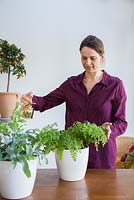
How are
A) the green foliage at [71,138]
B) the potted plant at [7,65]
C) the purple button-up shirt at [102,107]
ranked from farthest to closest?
the potted plant at [7,65] → the purple button-up shirt at [102,107] → the green foliage at [71,138]

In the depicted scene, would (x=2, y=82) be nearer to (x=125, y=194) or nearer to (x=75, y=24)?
(x=75, y=24)

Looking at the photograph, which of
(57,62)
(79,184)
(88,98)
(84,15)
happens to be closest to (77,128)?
(79,184)

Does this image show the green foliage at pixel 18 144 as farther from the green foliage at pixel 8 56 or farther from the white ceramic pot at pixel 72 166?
the green foliage at pixel 8 56

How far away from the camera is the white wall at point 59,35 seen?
8.77 ft

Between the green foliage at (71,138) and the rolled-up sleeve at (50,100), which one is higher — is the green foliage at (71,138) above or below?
below

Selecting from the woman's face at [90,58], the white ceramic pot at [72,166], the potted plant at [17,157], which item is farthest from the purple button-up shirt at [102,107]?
the potted plant at [17,157]

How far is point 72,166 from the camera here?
1240 mm

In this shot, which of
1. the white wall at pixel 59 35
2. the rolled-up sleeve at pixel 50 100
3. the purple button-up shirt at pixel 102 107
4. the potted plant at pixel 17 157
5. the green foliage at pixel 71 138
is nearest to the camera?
the potted plant at pixel 17 157

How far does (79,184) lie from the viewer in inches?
48.5

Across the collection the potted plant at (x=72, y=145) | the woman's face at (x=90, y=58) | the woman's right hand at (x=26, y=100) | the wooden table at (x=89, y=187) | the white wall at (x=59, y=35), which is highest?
the white wall at (x=59, y=35)

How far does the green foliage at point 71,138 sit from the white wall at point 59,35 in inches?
60.7

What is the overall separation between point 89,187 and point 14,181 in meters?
0.34

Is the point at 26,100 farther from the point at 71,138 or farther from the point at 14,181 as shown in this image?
the point at 14,181

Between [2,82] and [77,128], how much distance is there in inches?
63.8
